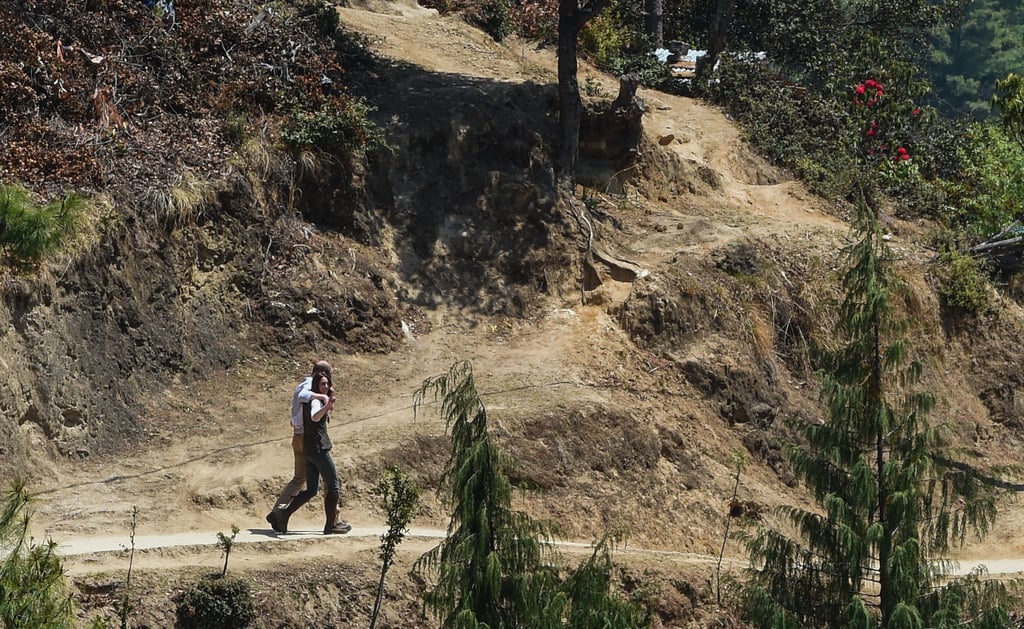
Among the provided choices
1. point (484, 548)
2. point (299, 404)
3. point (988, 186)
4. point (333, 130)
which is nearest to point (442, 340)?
point (333, 130)

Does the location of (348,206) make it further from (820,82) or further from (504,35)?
(820,82)

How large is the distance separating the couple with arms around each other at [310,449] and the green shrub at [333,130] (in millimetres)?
5922

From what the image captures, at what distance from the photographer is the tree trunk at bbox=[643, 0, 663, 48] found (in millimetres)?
26234

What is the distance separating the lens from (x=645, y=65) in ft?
73.1

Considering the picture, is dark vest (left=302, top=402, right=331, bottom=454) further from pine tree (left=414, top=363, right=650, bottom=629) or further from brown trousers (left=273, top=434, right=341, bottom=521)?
pine tree (left=414, top=363, right=650, bottom=629)

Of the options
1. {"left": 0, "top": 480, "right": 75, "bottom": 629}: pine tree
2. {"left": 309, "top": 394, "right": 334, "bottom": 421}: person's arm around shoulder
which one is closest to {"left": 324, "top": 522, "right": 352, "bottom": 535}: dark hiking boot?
{"left": 309, "top": 394, "right": 334, "bottom": 421}: person's arm around shoulder

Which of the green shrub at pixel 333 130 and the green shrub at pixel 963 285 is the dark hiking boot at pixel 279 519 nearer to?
the green shrub at pixel 333 130

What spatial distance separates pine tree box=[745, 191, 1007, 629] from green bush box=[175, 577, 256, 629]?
15.0 ft

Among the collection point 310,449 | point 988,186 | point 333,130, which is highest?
point 333,130

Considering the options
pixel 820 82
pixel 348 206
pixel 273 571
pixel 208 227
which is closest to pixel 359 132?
pixel 348 206

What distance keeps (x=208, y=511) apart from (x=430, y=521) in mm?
2424

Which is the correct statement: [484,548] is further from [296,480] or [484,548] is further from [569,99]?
[569,99]

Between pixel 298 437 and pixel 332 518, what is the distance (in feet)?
3.15

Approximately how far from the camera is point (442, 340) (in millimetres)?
18234
